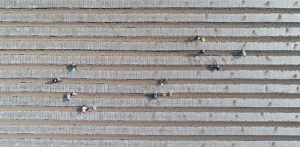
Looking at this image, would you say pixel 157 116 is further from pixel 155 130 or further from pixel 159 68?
pixel 159 68

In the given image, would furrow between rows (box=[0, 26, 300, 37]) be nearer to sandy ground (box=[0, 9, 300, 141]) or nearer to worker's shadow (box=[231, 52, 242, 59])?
sandy ground (box=[0, 9, 300, 141])

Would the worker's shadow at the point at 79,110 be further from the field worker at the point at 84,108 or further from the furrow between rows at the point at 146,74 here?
the furrow between rows at the point at 146,74

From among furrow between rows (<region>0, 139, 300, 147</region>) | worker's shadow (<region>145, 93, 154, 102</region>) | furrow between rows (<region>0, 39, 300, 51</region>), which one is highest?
furrow between rows (<region>0, 39, 300, 51</region>)

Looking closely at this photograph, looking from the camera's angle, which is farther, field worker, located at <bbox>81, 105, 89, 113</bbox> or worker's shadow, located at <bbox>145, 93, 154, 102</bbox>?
worker's shadow, located at <bbox>145, 93, 154, 102</bbox>

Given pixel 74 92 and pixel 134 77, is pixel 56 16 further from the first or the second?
pixel 134 77

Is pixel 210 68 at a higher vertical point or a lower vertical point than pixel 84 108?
higher

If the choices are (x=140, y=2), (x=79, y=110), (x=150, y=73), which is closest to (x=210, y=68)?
(x=150, y=73)

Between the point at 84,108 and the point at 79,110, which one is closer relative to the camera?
the point at 84,108

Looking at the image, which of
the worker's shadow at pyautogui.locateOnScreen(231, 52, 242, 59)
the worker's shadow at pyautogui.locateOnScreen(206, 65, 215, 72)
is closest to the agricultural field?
the worker's shadow at pyautogui.locateOnScreen(231, 52, 242, 59)

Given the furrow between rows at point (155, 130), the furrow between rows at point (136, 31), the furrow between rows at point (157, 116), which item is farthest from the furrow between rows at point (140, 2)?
the furrow between rows at point (155, 130)

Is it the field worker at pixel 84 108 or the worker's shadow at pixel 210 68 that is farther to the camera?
the worker's shadow at pixel 210 68
